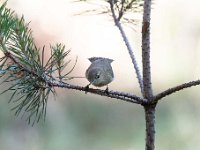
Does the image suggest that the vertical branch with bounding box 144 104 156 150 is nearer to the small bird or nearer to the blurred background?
the small bird

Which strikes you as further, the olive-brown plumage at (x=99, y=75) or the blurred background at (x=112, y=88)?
the blurred background at (x=112, y=88)

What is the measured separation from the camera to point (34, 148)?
2.22m

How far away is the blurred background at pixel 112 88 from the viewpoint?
7.47 feet

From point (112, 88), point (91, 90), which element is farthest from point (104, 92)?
point (112, 88)

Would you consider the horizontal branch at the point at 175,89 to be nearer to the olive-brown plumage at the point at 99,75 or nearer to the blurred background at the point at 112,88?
the olive-brown plumage at the point at 99,75

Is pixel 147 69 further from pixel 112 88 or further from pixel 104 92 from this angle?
pixel 112 88

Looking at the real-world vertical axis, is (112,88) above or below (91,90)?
above

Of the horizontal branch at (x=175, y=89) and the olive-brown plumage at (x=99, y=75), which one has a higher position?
the olive-brown plumage at (x=99, y=75)

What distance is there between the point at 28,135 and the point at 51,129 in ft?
0.31

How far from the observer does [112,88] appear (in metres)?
2.49

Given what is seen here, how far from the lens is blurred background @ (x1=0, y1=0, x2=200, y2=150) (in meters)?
2.28

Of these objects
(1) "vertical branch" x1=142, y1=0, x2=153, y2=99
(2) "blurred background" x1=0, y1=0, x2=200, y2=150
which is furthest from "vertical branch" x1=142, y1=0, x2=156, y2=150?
(2) "blurred background" x1=0, y1=0, x2=200, y2=150

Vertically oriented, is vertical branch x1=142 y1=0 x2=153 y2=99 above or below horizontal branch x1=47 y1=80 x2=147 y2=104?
above

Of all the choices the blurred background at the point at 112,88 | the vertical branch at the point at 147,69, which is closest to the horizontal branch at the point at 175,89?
the vertical branch at the point at 147,69
